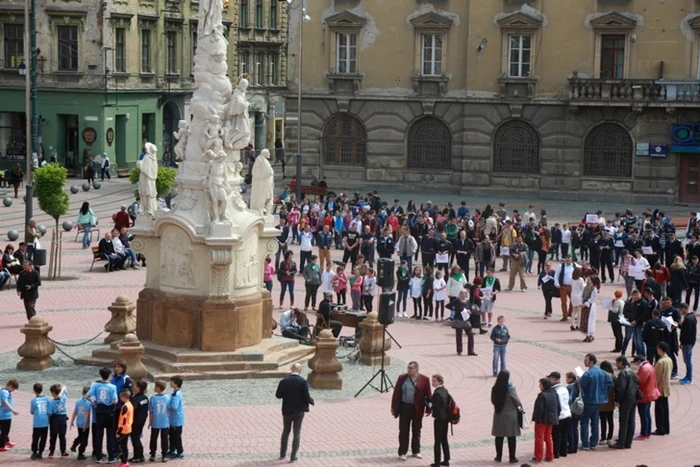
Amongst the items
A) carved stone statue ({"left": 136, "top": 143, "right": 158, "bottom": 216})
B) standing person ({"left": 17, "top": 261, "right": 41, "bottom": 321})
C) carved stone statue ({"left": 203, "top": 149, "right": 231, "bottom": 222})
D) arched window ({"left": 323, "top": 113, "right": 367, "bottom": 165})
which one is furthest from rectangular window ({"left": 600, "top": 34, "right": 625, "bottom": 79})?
carved stone statue ({"left": 203, "top": 149, "right": 231, "bottom": 222})

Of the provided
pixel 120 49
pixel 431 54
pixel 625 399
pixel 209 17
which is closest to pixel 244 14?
pixel 120 49

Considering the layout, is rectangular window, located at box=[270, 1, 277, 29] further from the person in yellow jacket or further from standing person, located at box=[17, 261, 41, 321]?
the person in yellow jacket

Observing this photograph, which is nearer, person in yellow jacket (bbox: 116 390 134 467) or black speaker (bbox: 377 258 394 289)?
person in yellow jacket (bbox: 116 390 134 467)

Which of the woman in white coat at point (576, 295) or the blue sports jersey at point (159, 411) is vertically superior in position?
the woman in white coat at point (576, 295)

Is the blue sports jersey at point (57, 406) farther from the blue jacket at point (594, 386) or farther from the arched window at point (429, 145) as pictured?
the arched window at point (429, 145)

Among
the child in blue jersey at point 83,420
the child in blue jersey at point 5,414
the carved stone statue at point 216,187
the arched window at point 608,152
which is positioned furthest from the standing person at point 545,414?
the arched window at point 608,152

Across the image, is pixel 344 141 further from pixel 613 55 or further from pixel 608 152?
pixel 613 55

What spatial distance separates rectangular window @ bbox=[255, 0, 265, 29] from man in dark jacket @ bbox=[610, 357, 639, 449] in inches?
2286

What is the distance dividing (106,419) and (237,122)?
24.6 feet

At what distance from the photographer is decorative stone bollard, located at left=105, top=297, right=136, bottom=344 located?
27953 mm

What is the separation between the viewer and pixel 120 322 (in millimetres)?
28062

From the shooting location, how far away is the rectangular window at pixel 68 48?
63.1 metres

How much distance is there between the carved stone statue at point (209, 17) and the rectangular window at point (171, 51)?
42760mm

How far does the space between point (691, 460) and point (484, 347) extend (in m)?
8.52
